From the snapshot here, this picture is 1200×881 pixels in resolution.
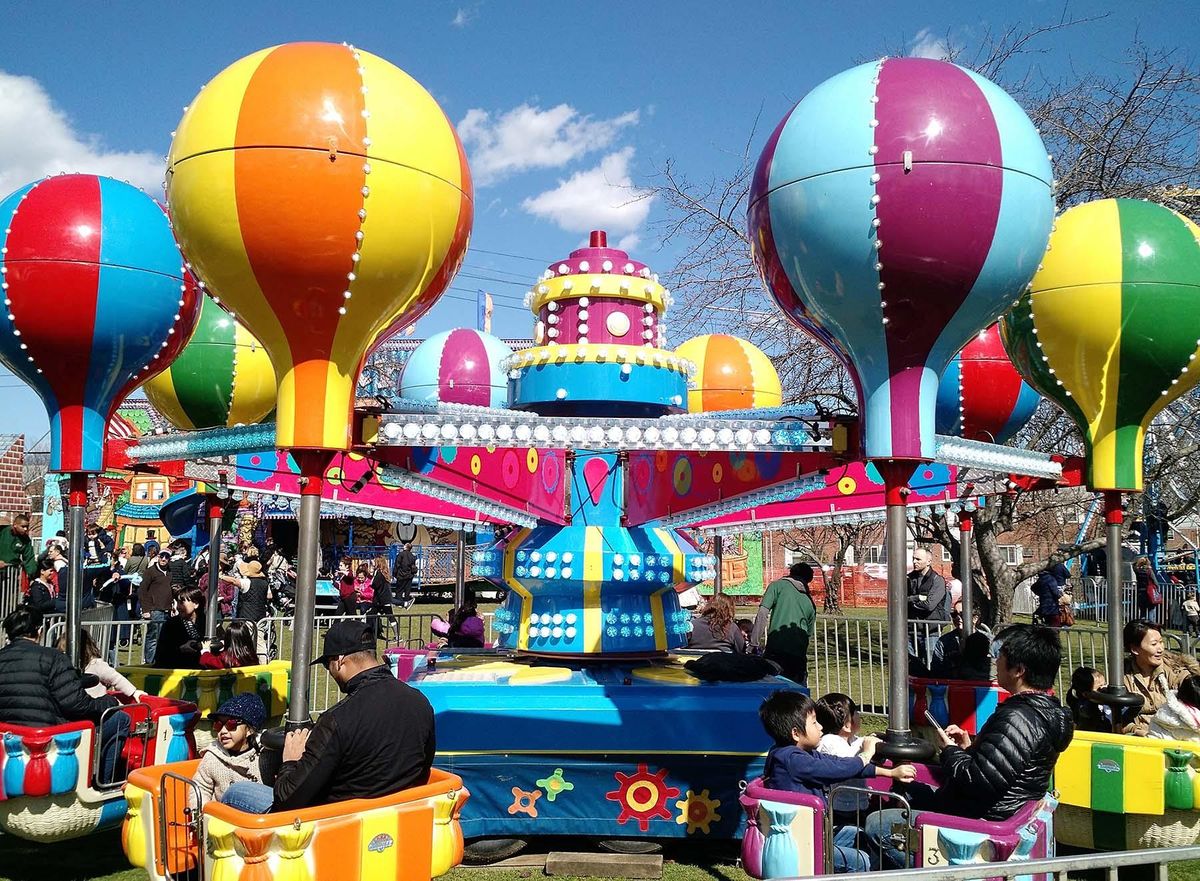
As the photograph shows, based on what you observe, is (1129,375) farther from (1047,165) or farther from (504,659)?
(504,659)

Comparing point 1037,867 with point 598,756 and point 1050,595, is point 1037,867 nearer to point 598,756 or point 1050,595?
point 598,756

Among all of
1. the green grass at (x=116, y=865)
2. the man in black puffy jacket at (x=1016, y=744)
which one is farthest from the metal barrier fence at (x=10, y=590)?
the man in black puffy jacket at (x=1016, y=744)

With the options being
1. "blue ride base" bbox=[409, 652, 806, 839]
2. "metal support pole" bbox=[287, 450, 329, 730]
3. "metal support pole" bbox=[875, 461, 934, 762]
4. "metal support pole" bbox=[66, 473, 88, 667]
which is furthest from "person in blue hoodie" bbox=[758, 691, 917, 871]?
"metal support pole" bbox=[66, 473, 88, 667]

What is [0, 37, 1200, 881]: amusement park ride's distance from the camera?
13.8 ft

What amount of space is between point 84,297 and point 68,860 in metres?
3.15

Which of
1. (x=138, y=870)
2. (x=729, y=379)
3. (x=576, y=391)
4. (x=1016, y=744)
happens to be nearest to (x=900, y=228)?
(x=1016, y=744)

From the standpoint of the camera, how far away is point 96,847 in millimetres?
6094

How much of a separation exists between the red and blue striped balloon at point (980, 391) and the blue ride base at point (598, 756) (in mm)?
3278

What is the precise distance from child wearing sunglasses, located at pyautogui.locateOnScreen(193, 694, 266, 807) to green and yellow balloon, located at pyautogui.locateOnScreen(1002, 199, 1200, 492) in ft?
14.9

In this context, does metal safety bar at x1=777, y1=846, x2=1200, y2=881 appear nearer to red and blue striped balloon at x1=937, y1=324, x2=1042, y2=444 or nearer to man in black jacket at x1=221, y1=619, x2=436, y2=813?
man in black jacket at x1=221, y1=619, x2=436, y2=813

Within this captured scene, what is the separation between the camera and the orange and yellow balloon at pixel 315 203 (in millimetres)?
4305

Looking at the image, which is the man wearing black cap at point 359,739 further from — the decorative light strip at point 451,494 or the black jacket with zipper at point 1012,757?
the black jacket with zipper at point 1012,757

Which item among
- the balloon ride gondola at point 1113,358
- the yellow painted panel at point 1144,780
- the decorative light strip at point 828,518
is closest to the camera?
the yellow painted panel at point 1144,780

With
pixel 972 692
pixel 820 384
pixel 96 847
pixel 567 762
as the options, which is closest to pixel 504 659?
pixel 567 762
